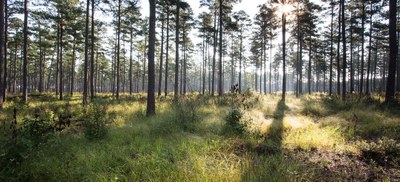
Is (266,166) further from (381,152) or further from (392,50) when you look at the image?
(392,50)

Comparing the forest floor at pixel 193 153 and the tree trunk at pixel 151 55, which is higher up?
the tree trunk at pixel 151 55

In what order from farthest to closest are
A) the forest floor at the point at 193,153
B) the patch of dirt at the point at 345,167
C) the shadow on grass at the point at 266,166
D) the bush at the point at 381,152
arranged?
1. the bush at the point at 381,152
2. the patch of dirt at the point at 345,167
3. the forest floor at the point at 193,153
4. the shadow on grass at the point at 266,166

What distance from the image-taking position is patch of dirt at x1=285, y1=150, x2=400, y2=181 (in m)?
4.11

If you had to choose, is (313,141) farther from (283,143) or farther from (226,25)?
(226,25)

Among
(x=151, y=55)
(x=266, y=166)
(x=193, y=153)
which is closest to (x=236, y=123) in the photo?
(x=193, y=153)

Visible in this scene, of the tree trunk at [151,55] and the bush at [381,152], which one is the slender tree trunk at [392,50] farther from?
the tree trunk at [151,55]

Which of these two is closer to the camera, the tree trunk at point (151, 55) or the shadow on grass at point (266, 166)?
the shadow on grass at point (266, 166)

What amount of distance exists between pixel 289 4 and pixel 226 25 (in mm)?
5894

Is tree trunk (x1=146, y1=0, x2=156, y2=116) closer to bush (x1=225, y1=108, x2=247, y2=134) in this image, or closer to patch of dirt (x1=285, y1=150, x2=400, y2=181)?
bush (x1=225, y1=108, x2=247, y2=134)

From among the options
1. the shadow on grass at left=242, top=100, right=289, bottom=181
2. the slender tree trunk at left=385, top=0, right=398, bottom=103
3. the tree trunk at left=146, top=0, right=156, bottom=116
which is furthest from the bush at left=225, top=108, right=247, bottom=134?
the slender tree trunk at left=385, top=0, right=398, bottom=103

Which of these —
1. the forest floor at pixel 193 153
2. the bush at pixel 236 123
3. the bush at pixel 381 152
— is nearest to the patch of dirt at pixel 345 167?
the forest floor at pixel 193 153

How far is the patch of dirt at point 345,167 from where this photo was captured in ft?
13.5

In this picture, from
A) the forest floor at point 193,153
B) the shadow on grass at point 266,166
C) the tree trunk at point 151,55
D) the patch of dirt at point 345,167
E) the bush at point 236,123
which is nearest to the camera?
the shadow on grass at point 266,166

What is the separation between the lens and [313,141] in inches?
244
